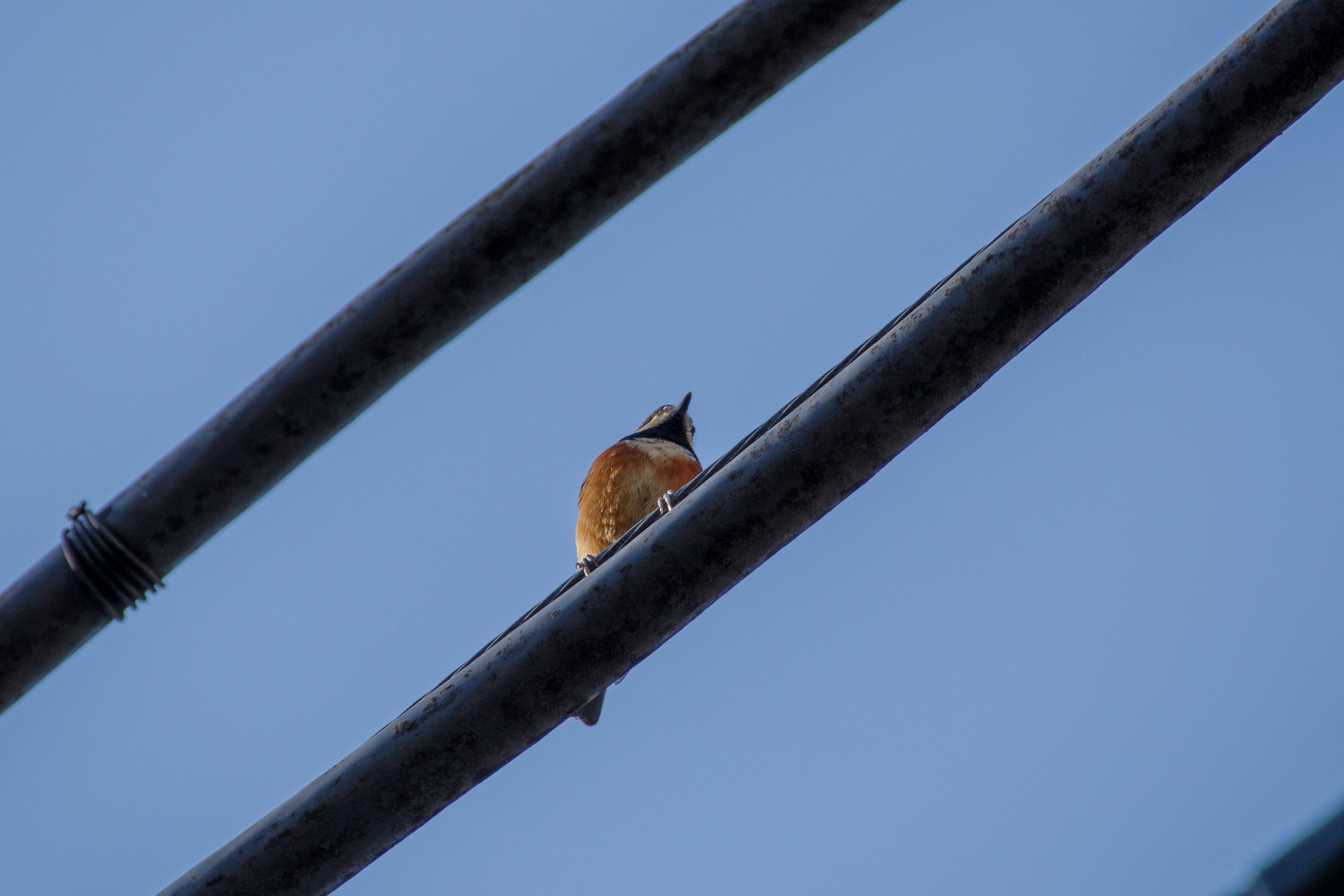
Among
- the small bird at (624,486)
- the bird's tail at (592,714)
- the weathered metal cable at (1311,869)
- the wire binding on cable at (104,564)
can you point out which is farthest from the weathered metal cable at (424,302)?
the small bird at (624,486)

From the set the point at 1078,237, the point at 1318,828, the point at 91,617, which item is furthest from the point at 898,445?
the point at 91,617

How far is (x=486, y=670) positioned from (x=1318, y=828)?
1.36 m

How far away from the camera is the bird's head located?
28.8 ft

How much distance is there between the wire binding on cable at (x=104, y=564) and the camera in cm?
286

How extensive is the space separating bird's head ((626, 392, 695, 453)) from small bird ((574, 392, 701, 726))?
765 mm

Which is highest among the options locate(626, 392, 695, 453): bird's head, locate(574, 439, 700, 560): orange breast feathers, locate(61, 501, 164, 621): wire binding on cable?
locate(626, 392, 695, 453): bird's head

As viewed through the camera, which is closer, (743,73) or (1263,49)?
(1263,49)

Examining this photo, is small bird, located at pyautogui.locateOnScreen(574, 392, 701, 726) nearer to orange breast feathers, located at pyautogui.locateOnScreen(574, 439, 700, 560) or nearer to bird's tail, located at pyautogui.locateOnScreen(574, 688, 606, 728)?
orange breast feathers, located at pyautogui.locateOnScreen(574, 439, 700, 560)

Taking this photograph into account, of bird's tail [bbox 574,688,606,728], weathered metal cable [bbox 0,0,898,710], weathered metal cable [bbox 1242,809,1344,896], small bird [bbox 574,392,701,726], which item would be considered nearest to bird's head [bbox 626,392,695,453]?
small bird [bbox 574,392,701,726]

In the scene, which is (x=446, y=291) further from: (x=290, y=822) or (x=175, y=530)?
(x=290, y=822)

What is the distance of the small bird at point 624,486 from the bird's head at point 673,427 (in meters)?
0.76

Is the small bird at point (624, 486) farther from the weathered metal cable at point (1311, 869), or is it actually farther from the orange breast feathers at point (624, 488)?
the weathered metal cable at point (1311, 869)

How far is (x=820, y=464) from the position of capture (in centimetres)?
225

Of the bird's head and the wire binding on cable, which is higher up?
the bird's head
